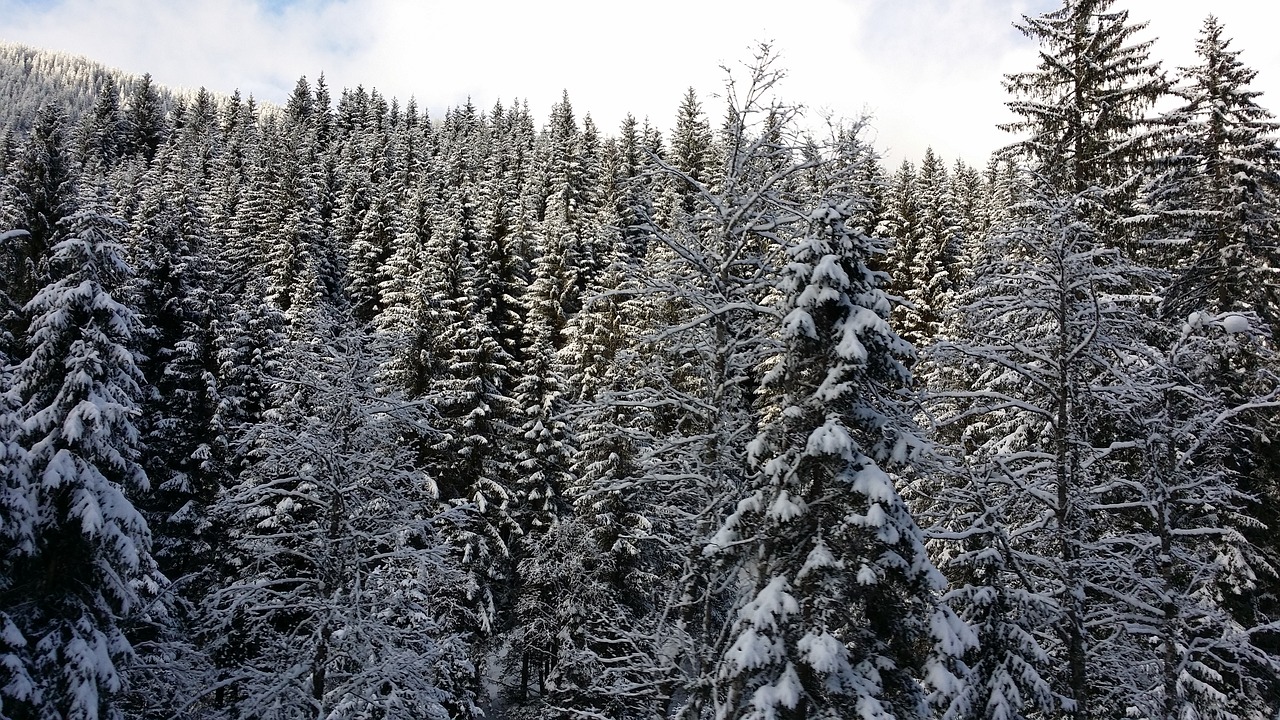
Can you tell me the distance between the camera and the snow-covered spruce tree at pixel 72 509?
1088cm

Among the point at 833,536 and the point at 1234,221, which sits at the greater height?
the point at 1234,221

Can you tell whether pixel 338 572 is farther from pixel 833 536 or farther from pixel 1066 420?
pixel 1066 420

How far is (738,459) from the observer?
11.0 metres

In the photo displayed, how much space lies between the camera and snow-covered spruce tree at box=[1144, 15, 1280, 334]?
16.7 meters

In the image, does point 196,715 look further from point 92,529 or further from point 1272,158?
point 1272,158

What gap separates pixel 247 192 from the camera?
184 ft

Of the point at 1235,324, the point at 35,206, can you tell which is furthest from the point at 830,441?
the point at 35,206

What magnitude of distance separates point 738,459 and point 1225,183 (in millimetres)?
16508

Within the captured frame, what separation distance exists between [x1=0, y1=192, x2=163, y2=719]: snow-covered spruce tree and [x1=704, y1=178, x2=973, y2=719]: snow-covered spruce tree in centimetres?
1028

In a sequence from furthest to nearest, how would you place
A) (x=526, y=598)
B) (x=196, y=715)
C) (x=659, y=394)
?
(x=526, y=598) → (x=196, y=715) → (x=659, y=394)

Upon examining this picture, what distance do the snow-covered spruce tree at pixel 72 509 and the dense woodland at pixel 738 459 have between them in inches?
2.5

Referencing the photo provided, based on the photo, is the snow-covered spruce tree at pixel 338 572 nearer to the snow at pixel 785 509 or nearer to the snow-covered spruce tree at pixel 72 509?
the snow-covered spruce tree at pixel 72 509

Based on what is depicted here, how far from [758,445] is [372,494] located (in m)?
10.3

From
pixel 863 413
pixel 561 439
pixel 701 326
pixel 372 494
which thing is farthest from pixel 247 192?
pixel 863 413
